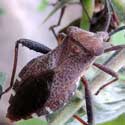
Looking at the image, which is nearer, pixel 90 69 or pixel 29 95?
pixel 29 95

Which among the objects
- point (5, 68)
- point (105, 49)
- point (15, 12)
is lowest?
point (5, 68)

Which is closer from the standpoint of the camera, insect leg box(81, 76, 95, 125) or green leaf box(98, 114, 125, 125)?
insect leg box(81, 76, 95, 125)

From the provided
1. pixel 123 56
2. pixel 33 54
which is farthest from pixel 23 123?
pixel 33 54

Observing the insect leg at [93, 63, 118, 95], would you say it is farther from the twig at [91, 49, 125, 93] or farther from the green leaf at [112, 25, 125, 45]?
the green leaf at [112, 25, 125, 45]

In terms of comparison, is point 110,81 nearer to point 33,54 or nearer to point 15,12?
point 33,54

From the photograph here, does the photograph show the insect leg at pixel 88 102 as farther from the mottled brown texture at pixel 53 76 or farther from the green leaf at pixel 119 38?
the green leaf at pixel 119 38

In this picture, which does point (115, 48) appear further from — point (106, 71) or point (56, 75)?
point (56, 75)

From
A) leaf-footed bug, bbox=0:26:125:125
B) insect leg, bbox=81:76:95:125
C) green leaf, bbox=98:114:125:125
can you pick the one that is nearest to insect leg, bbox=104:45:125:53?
leaf-footed bug, bbox=0:26:125:125
